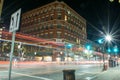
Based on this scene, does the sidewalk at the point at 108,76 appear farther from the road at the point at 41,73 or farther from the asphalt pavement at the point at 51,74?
the road at the point at 41,73

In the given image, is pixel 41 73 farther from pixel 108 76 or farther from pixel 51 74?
pixel 108 76

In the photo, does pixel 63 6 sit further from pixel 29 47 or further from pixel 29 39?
pixel 29 39

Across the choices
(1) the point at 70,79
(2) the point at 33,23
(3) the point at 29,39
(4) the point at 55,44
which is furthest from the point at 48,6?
(1) the point at 70,79

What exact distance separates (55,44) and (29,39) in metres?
19.7

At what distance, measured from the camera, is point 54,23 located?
3831 inches

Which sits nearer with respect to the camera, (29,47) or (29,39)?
(29,39)

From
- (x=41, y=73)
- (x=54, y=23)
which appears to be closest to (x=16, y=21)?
(x=41, y=73)

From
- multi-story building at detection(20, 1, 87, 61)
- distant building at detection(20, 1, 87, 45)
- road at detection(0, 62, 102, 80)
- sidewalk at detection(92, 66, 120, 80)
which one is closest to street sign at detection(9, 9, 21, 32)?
road at detection(0, 62, 102, 80)

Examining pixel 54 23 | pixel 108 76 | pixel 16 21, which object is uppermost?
pixel 54 23

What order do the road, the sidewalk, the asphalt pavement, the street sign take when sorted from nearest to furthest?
the street sign → the road → the asphalt pavement → the sidewalk

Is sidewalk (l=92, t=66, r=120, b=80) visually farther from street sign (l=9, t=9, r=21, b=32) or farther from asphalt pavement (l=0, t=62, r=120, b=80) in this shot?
street sign (l=9, t=9, r=21, b=32)

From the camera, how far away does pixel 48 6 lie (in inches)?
3994

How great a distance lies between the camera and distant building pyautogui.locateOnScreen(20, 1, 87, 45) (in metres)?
96.8

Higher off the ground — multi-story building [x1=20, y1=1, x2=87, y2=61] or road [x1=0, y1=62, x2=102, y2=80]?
multi-story building [x1=20, y1=1, x2=87, y2=61]
